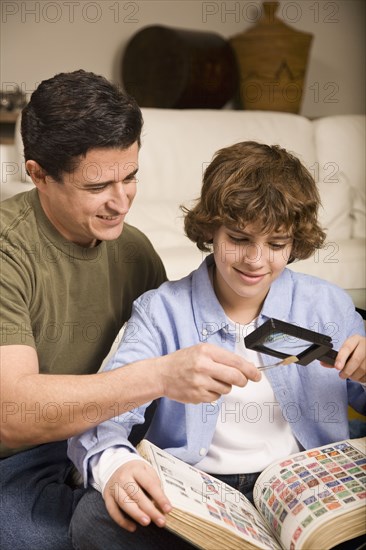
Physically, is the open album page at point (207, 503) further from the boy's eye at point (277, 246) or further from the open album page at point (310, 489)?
the boy's eye at point (277, 246)

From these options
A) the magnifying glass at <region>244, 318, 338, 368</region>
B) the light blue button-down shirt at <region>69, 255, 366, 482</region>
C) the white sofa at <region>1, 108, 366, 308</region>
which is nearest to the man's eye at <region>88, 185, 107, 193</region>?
the light blue button-down shirt at <region>69, 255, 366, 482</region>

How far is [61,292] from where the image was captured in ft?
4.65

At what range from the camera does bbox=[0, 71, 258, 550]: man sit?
3.83ft

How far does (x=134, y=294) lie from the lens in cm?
155

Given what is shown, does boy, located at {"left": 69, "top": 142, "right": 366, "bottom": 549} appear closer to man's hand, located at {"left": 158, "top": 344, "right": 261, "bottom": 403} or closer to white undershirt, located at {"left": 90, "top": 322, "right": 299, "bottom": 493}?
white undershirt, located at {"left": 90, "top": 322, "right": 299, "bottom": 493}

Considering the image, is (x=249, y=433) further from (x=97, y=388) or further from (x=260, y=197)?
(x=260, y=197)

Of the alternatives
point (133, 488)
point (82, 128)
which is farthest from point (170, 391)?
point (82, 128)

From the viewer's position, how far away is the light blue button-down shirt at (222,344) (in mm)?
1272

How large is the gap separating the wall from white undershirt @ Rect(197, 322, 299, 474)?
9.68 feet

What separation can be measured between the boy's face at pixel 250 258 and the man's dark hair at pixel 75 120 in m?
0.26

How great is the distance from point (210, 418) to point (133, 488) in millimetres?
258

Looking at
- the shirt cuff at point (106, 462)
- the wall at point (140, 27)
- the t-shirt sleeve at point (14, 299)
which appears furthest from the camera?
the wall at point (140, 27)

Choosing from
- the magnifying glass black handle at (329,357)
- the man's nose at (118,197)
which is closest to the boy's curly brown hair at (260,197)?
the man's nose at (118,197)

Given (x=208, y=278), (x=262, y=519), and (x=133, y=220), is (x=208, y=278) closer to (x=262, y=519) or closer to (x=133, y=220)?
(x=262, y=519)
